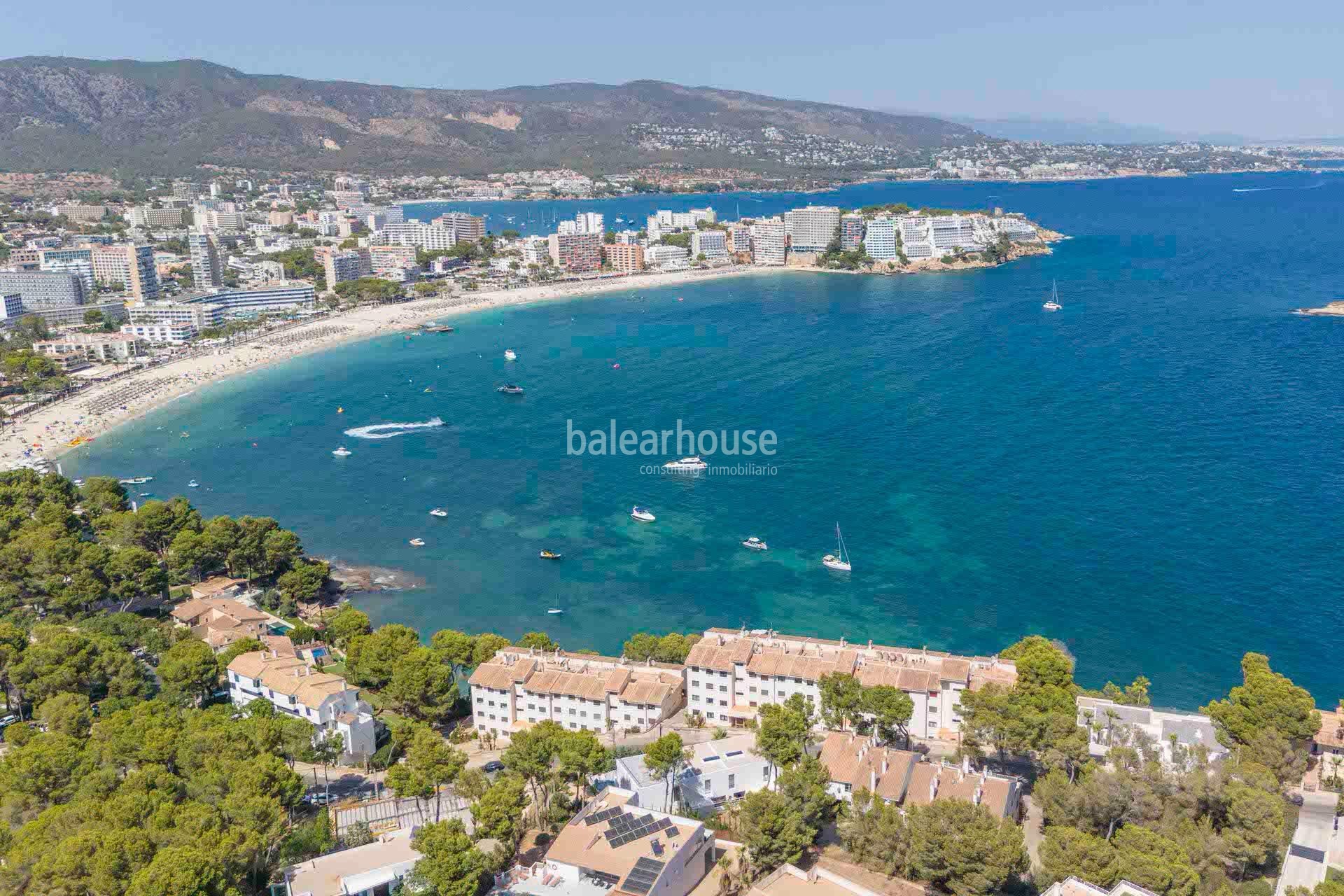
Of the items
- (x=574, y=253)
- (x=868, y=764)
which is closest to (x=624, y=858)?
(x=868, y=764)

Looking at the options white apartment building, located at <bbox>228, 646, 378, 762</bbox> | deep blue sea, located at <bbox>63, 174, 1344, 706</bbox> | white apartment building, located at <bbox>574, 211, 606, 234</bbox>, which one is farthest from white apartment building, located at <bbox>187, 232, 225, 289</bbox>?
white apartment building, located at <bbox>228, 646, 378, 762</bbox>

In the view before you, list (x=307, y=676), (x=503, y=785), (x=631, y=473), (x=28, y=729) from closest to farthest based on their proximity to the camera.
→ (x=503, y=785)
(x=28, y=729)
(x=307, y=676)
(x=631, y=473)

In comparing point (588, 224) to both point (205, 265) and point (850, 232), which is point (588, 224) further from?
point (205, 265)

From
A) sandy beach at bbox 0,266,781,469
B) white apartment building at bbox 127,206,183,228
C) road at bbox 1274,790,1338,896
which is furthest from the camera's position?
white apartment building at bbox 127,206,183,228

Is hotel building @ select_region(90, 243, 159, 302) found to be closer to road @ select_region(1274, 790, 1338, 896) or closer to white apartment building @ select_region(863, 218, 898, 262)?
white apartment building @ select_region(863, 218, 898, 262)

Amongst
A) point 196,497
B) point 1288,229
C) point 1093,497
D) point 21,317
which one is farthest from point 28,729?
point 1288,229

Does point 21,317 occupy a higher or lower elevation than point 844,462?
higher

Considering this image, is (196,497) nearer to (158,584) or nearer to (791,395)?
(158,584)
